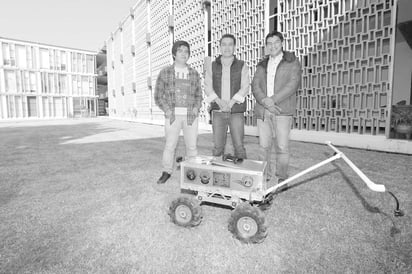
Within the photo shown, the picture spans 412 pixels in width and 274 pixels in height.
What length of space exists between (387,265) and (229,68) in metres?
2.53

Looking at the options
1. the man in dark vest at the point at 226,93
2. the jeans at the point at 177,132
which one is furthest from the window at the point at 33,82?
the man in dark vest at the point at 226,93

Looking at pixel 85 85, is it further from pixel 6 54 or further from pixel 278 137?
pixel 278 137

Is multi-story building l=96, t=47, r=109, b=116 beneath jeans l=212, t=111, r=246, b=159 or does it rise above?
above

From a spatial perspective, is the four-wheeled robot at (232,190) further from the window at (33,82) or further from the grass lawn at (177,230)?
the window at (33,82)

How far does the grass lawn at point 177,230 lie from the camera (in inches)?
62.6

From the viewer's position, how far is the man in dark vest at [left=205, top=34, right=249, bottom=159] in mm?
3076

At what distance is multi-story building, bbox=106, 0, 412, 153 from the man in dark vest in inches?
184

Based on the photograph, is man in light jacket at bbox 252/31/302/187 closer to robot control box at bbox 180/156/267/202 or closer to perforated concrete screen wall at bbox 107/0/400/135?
robot control box at bbox 180/156/267/202

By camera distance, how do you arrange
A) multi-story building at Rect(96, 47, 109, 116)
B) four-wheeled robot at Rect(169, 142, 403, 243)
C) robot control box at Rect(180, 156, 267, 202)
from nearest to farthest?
1. four-wheeled robot at Rect(169, 142, 403, 243)
2. robot control box at Rect(180, 156, 267, 202)
3. multi-story building at Rect(96, 47, 109, 116)

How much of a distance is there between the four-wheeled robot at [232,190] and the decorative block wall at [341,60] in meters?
5.30

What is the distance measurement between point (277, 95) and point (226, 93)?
67 centimetres

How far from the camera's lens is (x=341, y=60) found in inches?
260

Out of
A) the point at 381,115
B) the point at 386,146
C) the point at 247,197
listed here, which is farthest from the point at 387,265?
the point at 381,115

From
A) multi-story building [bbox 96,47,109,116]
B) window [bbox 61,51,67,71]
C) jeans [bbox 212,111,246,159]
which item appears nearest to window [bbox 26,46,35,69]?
window [bbox 61,51,67,71]
